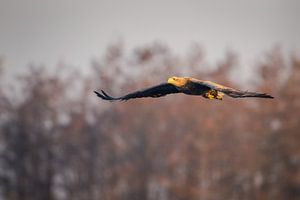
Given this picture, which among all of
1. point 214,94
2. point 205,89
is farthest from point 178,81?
point 214,94

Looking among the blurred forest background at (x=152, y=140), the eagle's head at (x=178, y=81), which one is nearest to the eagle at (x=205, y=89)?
the eagle's head at (x=178, y=81)

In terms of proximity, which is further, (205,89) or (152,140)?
(152,140)

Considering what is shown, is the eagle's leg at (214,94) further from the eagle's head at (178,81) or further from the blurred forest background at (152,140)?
the blurred forest background at (152,140)

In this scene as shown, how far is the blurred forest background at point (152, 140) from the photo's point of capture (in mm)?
43375

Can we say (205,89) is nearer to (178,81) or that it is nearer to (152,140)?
(178,81)

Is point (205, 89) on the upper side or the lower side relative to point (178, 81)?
lower

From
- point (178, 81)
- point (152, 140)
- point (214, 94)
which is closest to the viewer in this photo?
point (214, 94)

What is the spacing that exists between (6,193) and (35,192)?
1.89 meters

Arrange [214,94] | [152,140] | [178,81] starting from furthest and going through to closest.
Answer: [152,140]
[178,81]
[214,94]

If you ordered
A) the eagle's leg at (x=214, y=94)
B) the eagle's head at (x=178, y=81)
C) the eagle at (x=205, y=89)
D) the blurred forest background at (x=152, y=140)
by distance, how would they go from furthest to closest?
the blurred forest background at (x=152, y=140), the eagle's head at (x=178, y=81), the eagle's leg at (x=214, y=94), the eagle at (x=205, y=89)

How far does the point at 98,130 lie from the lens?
50.2m

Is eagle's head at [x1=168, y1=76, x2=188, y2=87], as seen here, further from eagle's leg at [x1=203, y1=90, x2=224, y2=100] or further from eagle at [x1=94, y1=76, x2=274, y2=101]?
eagle's leg at [x1=203, y1=90, x2=224, y2=100]

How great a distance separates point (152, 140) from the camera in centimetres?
4594

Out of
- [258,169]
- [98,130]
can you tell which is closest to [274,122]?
[258,169]
